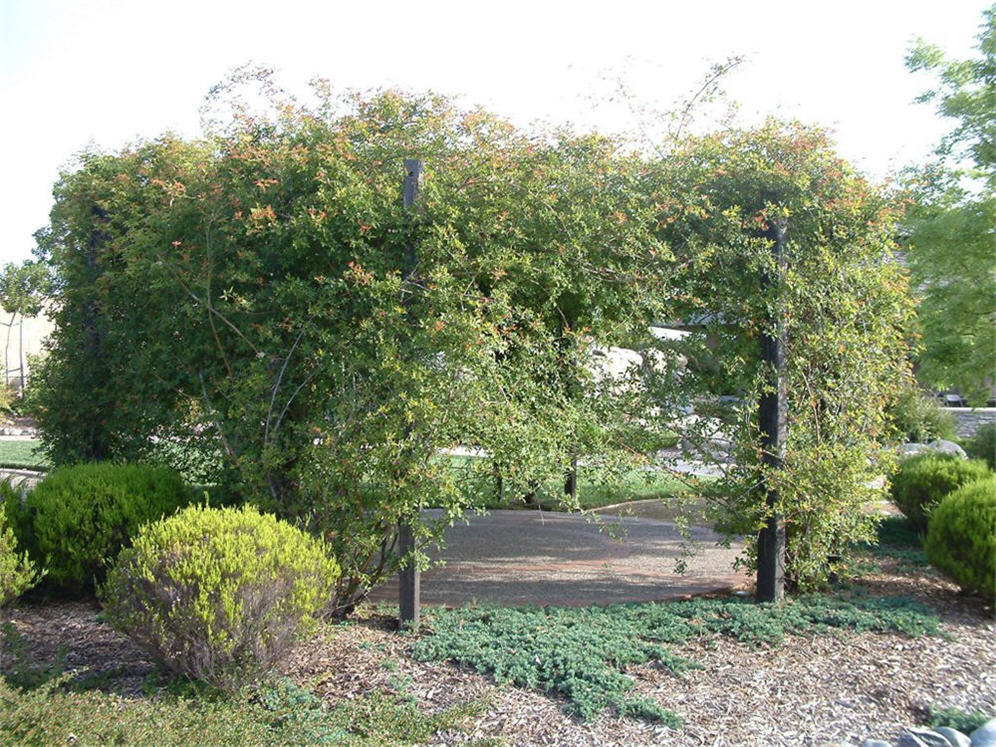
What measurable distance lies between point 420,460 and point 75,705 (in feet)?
7.23

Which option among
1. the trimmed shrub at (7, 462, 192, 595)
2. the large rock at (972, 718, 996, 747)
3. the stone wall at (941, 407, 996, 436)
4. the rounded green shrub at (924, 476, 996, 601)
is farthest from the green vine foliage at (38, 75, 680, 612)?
the stone wall at (941, 407, 996, 436)

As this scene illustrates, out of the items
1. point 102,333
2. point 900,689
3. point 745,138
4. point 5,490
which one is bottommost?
point 900,689

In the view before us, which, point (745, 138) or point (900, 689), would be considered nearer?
point (900, 689)

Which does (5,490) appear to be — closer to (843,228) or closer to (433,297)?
(433,297)

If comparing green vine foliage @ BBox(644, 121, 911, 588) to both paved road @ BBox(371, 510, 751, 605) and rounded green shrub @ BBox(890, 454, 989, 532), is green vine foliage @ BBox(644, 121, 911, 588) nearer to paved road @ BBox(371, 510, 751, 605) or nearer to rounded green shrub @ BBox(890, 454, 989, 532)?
paved road @ BBox(371, 510, 751, 605)

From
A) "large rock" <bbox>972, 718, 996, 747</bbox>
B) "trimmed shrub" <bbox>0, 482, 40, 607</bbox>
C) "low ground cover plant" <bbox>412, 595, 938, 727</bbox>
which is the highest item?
"trimmed shrub" <bbox>0, 482, 40, 607</bbox>

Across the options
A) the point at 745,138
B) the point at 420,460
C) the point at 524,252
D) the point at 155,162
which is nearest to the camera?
the point at 420,460

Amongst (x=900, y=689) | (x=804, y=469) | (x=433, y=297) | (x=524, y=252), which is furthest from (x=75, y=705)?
(x=804, y=469)

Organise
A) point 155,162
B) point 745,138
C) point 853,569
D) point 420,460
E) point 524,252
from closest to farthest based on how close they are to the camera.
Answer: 1. point 420,460
2. point 524,252
3. point 745,138
4. point 853,569
5. point 155,162

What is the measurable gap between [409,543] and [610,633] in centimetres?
137

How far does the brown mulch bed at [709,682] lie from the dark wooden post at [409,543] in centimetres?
20

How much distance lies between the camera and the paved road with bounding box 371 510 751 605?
6.58 metres

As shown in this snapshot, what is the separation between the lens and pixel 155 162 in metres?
7.83

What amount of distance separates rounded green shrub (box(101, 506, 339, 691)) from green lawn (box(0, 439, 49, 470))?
33.1ft
